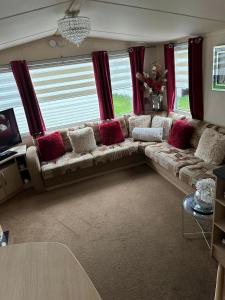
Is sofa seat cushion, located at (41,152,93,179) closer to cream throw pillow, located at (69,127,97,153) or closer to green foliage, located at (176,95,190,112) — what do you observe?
cream throw pillow, located at (69,127,97,153)

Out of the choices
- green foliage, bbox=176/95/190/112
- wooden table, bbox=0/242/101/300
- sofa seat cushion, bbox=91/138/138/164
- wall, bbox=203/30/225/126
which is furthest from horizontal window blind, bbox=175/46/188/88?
wooden table, bbox=0/242/101/300

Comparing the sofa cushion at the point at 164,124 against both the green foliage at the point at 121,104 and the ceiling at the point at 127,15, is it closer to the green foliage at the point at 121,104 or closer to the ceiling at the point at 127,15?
the green foliage at the point at 121,104

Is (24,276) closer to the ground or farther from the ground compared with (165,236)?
farther from the ground

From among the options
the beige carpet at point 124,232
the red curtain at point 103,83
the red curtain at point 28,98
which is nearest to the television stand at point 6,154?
the red curtain at point 28,98

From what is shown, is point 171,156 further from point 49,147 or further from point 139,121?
point 49,147

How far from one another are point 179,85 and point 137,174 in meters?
1.86

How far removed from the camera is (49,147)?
12.2 ft

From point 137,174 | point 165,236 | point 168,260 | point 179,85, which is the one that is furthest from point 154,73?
point 168,260

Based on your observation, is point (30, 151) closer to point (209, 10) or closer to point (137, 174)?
point (137, 174)

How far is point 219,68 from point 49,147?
286 centimetres

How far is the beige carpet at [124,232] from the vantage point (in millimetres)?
1940

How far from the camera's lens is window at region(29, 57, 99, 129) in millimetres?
3928

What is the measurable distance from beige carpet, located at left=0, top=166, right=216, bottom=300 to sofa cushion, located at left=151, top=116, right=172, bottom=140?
2.42ft

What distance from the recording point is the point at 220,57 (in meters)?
3.14
